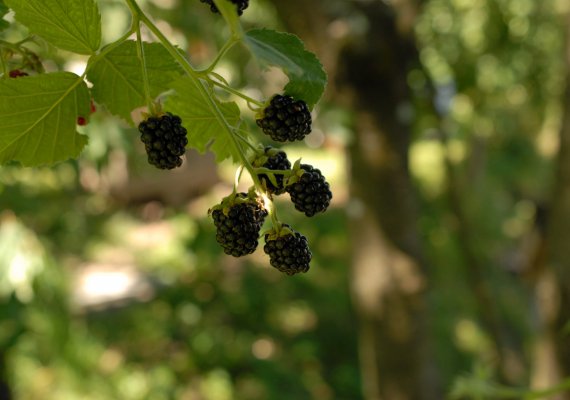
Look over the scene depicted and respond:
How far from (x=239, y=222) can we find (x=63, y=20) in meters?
0.30

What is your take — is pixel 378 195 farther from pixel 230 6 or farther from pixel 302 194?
pixel 230 6

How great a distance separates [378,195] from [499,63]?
365cm

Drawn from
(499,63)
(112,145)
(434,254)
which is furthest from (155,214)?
(112,145)

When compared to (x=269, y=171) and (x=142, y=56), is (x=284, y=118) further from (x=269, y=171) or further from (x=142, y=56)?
(x=142, y=56)

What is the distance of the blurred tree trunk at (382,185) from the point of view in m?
3.14

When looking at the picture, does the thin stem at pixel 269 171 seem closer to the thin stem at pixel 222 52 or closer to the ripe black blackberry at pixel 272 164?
the ripe black blackberry at pixel 272 164

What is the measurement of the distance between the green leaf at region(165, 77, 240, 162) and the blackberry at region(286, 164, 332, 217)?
0.08 m

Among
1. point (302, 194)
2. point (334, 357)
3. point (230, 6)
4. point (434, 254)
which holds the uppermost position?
point (230, 6)

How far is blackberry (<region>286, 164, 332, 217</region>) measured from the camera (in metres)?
0.76

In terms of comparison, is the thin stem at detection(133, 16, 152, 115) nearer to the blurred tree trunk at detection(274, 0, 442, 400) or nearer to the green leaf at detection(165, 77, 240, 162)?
the green leaf at detection(165, 77, 240, 162)

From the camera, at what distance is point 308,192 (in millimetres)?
769

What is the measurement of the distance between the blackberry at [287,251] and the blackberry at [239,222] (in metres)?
0.02

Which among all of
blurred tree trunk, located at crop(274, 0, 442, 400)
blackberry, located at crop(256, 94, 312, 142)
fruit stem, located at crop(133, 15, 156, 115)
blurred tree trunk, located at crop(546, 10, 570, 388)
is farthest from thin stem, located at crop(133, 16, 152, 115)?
blurred tree trunk, located at crop(546, 10, 570, 388)

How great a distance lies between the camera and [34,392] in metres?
5.78
